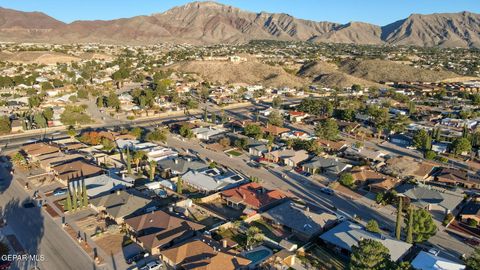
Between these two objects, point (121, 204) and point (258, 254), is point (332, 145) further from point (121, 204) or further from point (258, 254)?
point (121, 204)

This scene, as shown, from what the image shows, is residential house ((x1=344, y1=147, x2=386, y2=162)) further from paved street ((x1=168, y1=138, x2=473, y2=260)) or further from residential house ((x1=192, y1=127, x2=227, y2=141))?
residential house ((x1=192, y1=127, x2=227, y2=141))

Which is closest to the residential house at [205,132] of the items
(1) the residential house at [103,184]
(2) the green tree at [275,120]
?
(2) the green tree at [275,120]

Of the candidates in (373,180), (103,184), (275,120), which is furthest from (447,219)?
(275,120)

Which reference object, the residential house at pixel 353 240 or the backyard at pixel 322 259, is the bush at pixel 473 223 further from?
the backyard at pixel 322 259

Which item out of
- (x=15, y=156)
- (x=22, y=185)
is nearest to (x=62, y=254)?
(x=22, y=185)

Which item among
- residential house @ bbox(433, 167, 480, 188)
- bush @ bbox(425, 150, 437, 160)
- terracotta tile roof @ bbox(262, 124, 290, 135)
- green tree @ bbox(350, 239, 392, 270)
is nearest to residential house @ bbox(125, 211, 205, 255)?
green tree @ bbox(350, 239, 392, 270)

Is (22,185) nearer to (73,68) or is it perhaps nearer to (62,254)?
(62,254)
